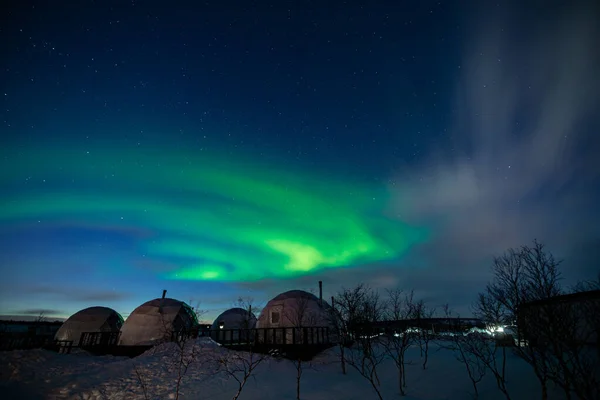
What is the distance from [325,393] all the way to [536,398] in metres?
9.11

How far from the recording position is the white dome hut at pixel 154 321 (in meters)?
29.5

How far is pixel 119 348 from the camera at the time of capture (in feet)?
80.9

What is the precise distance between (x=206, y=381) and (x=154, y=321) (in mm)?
19380

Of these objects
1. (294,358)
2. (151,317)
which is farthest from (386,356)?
(151,317)

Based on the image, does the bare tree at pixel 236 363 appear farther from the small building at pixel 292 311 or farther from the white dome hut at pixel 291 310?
the white dome hut at pixel 291 310

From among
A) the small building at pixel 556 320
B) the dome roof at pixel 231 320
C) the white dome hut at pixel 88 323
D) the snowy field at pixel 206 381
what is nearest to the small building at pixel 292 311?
the snowy field at pixel 206 381

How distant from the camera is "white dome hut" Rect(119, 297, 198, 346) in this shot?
96.9 ft

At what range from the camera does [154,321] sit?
30.7 meters

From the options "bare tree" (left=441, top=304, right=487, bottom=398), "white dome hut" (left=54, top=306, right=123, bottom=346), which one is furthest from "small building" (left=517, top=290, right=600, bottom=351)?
"white dome hut" (left=54, top=306, right=123, bottom=346)

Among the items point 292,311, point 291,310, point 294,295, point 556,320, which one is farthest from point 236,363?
point 556,320

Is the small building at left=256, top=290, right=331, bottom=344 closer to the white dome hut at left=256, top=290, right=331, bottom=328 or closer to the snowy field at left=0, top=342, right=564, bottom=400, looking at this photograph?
the white dome hut at left=256, top=290, right=331, bottom=328

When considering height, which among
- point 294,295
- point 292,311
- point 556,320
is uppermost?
point 294,295

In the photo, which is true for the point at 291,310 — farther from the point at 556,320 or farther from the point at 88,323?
the point at 88,323

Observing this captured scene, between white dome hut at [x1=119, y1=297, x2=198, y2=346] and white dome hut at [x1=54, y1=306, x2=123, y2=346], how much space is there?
4.72 meters
